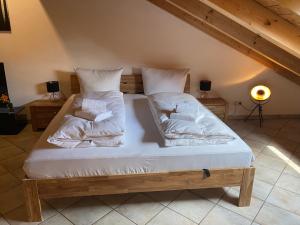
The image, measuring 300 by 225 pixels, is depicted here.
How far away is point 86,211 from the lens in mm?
2096

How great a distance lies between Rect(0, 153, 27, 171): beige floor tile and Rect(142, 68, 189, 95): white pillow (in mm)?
1723

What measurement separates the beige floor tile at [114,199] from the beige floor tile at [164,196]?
0.20m

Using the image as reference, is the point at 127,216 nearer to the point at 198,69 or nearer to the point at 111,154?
the point at 111,154

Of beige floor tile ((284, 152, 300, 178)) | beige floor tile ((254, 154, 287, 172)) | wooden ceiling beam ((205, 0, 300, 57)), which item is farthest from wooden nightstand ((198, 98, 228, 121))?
wooden ceiling beam ((205, 0, 300, 57))

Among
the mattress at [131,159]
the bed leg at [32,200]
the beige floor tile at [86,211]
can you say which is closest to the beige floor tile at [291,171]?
the mattress at [131,159]

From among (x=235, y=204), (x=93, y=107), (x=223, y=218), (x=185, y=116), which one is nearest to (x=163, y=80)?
(x=185, y=116)

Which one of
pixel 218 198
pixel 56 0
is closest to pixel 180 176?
pixel 218 198

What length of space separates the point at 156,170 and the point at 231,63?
8.20 feet

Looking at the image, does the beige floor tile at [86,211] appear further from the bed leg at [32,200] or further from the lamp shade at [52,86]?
the lamp shade at [52,86]

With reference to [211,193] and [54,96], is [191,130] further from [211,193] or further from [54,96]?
[54,96]

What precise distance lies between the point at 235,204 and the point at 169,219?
0.61 metres

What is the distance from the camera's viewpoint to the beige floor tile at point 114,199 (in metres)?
2.17

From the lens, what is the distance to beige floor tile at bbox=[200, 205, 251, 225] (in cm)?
199

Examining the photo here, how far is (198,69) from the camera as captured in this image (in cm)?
383
